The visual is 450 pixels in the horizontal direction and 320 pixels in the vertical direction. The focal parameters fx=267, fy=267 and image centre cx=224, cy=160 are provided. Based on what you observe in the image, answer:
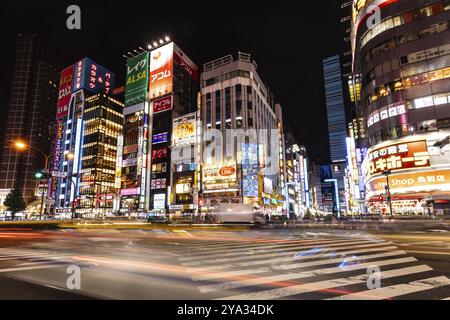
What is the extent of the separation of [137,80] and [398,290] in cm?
8690

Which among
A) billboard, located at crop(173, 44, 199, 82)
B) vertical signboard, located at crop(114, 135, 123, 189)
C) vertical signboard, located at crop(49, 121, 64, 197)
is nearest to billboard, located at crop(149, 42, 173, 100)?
billboard, located at crop(173, 44, 199, 82)

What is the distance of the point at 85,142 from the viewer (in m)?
88.8

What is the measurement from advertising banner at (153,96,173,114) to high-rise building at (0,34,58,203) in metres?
68.5

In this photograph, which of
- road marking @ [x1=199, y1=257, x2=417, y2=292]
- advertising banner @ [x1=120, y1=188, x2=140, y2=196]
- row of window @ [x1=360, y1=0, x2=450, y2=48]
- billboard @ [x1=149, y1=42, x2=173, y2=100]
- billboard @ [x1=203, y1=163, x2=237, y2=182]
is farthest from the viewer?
billboard @ [x1=149, y1=42, x2=173, y2=100]

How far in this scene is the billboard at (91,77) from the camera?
9606cm

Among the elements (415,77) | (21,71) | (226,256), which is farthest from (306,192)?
(21,71)

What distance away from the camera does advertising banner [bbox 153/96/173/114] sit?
74500 millimetres

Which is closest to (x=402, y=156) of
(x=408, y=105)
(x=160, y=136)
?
(x=408, y=105)

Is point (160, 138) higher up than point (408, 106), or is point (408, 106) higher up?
point (160, 138)

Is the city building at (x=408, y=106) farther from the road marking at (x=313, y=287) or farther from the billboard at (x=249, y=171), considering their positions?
the road marking at (x=313, y=287)

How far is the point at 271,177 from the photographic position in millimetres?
71250

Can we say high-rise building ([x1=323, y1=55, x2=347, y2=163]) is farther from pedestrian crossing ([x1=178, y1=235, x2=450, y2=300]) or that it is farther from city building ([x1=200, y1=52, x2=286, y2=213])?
pedestrian crossing ([x1=178, y1=235, x2=450, y2=300])

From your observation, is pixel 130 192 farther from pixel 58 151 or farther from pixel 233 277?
pixel 233 277
